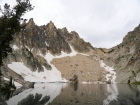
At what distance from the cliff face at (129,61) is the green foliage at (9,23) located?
319ft

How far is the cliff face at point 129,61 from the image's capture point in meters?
121

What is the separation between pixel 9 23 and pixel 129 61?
128 meters

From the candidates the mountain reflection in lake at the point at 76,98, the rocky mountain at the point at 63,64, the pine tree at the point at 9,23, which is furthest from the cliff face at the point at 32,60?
the pine tree at the point at 9,23

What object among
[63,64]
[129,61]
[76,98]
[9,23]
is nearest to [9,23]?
[9,23]

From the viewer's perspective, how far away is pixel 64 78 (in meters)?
159

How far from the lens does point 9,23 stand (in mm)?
27469

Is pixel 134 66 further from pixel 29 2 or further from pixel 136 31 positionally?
pixel 29 2

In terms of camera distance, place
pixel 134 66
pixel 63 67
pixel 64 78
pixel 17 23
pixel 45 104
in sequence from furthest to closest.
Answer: pixel 63 67 < pixel 64 78 < pixel 134 66 < pixel 17 23 < pixel 45 104

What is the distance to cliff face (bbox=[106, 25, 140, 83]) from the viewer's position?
4779 inches

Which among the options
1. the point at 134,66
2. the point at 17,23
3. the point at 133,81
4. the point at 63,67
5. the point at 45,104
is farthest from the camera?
the point at 63,67

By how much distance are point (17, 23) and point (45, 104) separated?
13.0m

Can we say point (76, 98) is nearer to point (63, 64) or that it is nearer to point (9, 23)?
point (9, 23)

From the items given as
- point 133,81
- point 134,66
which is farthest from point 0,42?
point 134,66

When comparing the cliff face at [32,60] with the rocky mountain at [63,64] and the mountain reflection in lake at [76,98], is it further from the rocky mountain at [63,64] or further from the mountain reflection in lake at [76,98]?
the mountain reflection in lake at [76,98]
